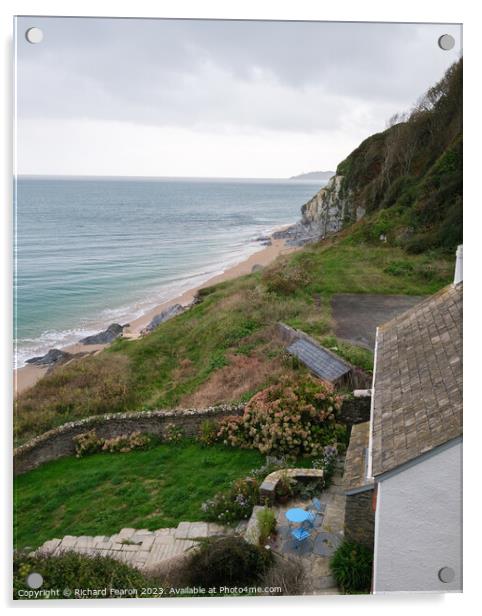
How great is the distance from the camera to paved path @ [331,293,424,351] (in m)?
12.1

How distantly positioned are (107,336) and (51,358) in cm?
313

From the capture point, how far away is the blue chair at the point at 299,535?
240 inches

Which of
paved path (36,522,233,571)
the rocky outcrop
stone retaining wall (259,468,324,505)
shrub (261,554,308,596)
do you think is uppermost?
the rocky outcrop

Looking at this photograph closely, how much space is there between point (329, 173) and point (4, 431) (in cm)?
663

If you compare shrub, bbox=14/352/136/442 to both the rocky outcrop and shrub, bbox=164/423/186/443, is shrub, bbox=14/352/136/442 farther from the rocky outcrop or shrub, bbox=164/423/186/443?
the rocky outcrop

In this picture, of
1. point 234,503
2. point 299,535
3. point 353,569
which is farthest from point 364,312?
point 353,569

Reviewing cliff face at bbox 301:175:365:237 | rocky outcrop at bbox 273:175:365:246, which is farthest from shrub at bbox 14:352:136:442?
cliff face at bbox 301:175:365:237

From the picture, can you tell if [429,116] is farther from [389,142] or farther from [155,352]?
[155,352]

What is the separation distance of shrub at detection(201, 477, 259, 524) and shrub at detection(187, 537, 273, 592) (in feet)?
3.31

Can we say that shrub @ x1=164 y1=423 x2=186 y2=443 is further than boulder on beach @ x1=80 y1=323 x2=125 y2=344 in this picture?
No

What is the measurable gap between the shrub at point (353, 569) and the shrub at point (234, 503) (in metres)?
1.57

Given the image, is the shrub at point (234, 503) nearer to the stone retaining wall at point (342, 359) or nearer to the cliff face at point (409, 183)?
the stone retaining wall at point (342, 359)

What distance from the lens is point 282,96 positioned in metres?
6.91
